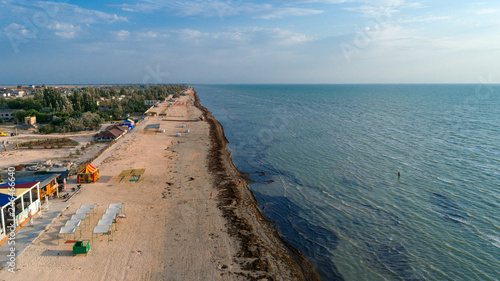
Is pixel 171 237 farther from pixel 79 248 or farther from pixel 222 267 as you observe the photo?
pixel 79 248

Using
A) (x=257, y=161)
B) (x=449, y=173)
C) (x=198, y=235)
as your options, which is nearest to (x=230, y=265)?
(x=198, y=235)

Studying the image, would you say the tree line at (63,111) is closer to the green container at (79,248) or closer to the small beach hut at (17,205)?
the small beach hut at (17,205)

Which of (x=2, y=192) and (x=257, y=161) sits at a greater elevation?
(x=2, y=192)

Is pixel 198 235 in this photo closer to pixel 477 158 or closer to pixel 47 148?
pixel 47 148

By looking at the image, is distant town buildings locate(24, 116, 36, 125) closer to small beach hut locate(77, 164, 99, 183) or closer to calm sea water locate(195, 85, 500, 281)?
small beach hut locate(77, 164, 99, 183)

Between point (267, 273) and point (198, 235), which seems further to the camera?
point (198, 235)

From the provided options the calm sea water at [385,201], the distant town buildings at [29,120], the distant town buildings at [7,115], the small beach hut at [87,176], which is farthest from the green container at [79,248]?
the distant town buildings at [7,115]

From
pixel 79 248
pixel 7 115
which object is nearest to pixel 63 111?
pixel 7 115
